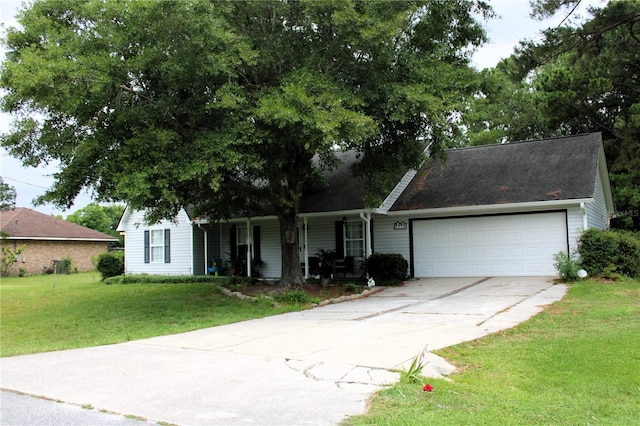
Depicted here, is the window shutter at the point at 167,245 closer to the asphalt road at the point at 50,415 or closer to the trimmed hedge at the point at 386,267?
the trimmed hedge at the point at 386,267

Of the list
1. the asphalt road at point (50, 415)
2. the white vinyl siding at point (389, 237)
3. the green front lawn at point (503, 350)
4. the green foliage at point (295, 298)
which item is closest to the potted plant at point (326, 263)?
the white vinyl siding at point (389, 237)

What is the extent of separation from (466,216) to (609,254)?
4.48 meters

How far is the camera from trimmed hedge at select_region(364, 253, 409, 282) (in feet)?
54.8

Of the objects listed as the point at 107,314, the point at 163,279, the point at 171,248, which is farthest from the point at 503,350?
the point at 171,248

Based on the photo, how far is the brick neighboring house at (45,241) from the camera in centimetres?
3238

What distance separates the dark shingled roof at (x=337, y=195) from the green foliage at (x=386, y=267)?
1843 mm

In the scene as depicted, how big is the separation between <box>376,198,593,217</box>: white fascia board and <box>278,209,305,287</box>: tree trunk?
4.53m

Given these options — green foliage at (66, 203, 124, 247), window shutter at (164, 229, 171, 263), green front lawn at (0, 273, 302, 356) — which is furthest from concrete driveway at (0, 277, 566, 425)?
green foliage at (66, 203, 124, 247)

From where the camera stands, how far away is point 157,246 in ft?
79.3

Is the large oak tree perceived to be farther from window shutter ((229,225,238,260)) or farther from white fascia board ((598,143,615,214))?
window shutter ((229,225,238,260))

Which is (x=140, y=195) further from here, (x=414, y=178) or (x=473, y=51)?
(x=414, y=178)

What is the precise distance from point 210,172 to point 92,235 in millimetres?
29363

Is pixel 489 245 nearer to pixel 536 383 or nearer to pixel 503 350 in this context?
pixel 503 350

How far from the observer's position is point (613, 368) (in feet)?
19.5
